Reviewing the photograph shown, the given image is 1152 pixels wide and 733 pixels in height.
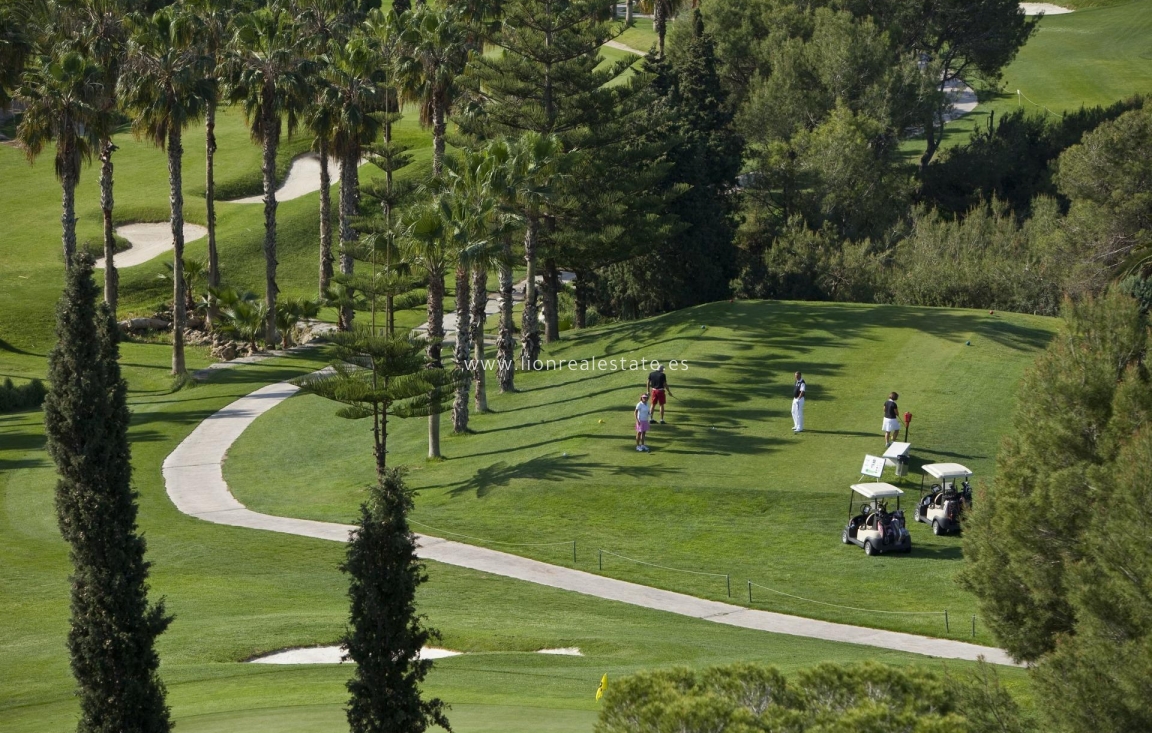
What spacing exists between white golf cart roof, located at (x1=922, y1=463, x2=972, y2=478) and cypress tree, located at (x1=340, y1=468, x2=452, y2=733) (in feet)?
60.3

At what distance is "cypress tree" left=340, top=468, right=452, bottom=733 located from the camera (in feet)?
44.0

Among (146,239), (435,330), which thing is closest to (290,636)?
(435,330)

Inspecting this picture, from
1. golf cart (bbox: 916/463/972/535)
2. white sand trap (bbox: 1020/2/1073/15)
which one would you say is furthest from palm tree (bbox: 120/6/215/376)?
white sand trap (bbox: 1020/2/1073/15)

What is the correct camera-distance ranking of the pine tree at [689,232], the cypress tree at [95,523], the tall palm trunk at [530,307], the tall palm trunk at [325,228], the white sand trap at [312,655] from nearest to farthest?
1. the cypress tree at [95,523]
2. the white sand trap at [312,655]
3. the tall palm trunk at [530,307]
4. the pine tree at [689,232]
5. the tall palm trunk at [325,228]

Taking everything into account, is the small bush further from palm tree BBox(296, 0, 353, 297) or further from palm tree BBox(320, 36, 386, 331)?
palm tree BBox(296, 0, 353, 297)

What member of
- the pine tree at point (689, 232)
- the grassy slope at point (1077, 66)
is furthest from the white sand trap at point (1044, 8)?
the pine tree at point (689, 232)

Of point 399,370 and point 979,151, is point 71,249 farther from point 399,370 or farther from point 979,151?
point 979,151

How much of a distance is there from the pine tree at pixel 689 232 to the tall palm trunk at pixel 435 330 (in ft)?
49.8

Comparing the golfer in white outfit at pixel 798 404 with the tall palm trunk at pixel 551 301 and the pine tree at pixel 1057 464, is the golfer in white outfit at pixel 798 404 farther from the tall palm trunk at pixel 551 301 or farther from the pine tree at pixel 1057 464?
the tall palm trunk at pixel 551 301

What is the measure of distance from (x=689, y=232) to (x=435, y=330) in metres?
19.1

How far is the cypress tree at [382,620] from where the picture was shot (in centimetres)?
1342

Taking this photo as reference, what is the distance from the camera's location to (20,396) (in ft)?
153

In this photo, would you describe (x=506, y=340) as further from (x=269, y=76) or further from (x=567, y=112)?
(x=269, y=76)

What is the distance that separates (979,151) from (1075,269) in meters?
28.4
